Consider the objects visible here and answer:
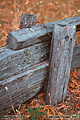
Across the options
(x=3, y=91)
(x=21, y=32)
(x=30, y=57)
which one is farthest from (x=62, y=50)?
(x=3, y=91)

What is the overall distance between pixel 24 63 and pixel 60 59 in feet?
1.70

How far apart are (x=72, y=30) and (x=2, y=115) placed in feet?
5.23

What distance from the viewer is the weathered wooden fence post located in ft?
5.77

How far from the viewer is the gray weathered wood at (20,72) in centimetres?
167

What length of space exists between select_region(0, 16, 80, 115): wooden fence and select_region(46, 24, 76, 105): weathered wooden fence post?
0.41ft

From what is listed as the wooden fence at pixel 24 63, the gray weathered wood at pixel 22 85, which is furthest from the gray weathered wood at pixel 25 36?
the gray weathered wood at pixel 22 85

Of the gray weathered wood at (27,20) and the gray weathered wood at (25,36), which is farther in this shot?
the gray weathered wood at (27,20)

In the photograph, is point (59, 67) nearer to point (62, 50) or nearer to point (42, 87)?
point (62, 50)

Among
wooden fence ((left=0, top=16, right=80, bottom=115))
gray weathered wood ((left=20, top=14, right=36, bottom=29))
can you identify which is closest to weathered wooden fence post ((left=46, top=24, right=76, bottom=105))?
wooden fence ((left=0, top=16, right=80, bottom=115))

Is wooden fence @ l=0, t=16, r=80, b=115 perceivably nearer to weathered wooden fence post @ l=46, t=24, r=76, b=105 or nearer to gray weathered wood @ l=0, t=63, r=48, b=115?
gray weathered wood @ l=0, t=63, r=48, b=115

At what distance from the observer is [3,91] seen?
5.81ft

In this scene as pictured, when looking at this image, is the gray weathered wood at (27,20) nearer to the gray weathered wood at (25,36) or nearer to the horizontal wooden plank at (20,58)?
the gray weathered wood at (25,36)

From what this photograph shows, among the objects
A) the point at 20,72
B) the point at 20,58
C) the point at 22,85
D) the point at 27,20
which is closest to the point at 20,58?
the point at 20,58

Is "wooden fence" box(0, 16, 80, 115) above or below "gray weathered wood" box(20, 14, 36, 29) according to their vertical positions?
below
